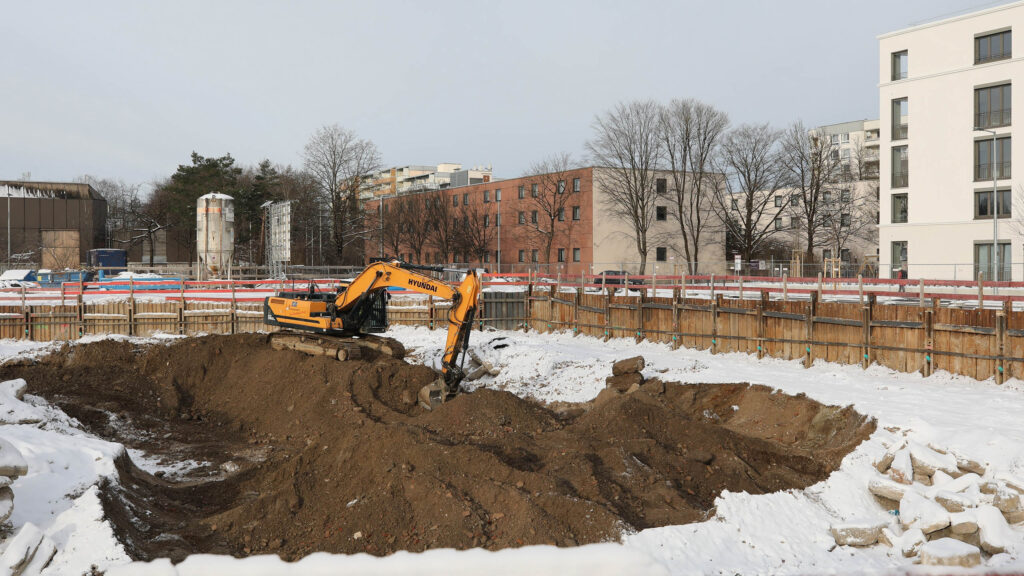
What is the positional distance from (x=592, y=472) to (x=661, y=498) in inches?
34.1

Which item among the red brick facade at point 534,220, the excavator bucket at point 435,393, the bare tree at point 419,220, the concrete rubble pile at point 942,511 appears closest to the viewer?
the concrete rubble pile at point 942,511

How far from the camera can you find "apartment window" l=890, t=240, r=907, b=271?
4241cm

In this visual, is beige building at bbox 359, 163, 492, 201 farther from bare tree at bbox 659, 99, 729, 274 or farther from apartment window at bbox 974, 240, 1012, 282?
apartment window at bbox 974, 240, 1012, 282

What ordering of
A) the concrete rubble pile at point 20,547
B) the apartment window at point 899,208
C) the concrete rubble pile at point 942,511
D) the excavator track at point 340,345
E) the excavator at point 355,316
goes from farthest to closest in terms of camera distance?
the apartment window at point 899,208 → the excavator track at point 340,345 → the excavator at point 355,316 → the concrete rubble pile at point 942,511 → the concrete rubble pile at point 20,547

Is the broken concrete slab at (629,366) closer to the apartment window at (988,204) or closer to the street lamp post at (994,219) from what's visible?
the street lamp post at (994,219)

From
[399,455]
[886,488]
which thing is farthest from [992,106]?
[399,455]

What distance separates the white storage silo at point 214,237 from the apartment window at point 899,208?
3663 centimetres

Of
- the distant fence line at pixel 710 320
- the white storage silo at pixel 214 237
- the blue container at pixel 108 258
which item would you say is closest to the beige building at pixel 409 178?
the blue container at pixel 108 258

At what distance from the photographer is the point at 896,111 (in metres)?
43.2

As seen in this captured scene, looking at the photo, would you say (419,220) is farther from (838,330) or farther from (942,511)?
(942,511)

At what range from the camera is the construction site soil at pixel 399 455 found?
802 centimetres

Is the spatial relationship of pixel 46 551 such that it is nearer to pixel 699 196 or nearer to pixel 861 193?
pixel 699 196

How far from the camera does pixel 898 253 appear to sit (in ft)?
141

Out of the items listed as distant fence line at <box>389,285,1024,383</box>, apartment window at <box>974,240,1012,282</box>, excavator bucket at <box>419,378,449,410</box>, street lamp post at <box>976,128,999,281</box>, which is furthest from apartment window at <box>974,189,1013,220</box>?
excavator bucket at <box>419,378,449,410</box>
